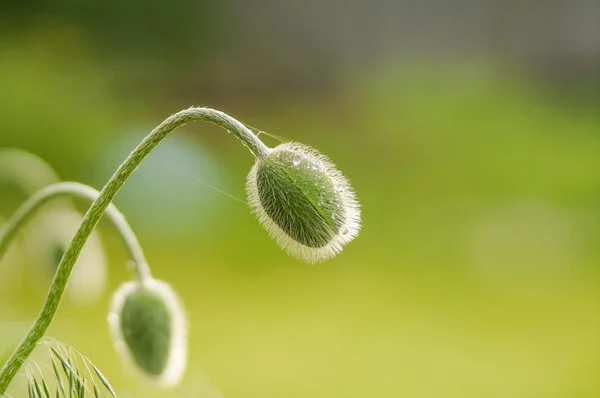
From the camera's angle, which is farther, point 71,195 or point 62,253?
point 62,253

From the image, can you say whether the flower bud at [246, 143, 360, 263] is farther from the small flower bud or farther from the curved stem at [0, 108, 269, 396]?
the small flower bud

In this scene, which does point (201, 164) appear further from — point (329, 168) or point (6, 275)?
point (329, 168)

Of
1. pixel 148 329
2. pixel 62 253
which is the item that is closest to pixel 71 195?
pixel 148 329

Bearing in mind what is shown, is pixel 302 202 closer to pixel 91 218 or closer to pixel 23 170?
→ pixel 91 218

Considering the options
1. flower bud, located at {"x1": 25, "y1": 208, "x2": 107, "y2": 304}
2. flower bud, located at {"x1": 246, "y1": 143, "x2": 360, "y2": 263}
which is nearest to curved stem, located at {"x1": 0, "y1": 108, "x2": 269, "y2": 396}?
flower bud, located at {"x1": 246, "y1": 143, "x2": 360, "y2": 263}

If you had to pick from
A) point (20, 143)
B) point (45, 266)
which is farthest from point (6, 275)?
point (20, 143)

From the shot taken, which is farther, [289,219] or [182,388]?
[182,388]

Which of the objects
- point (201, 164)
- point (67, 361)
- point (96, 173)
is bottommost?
point (67, 361)
